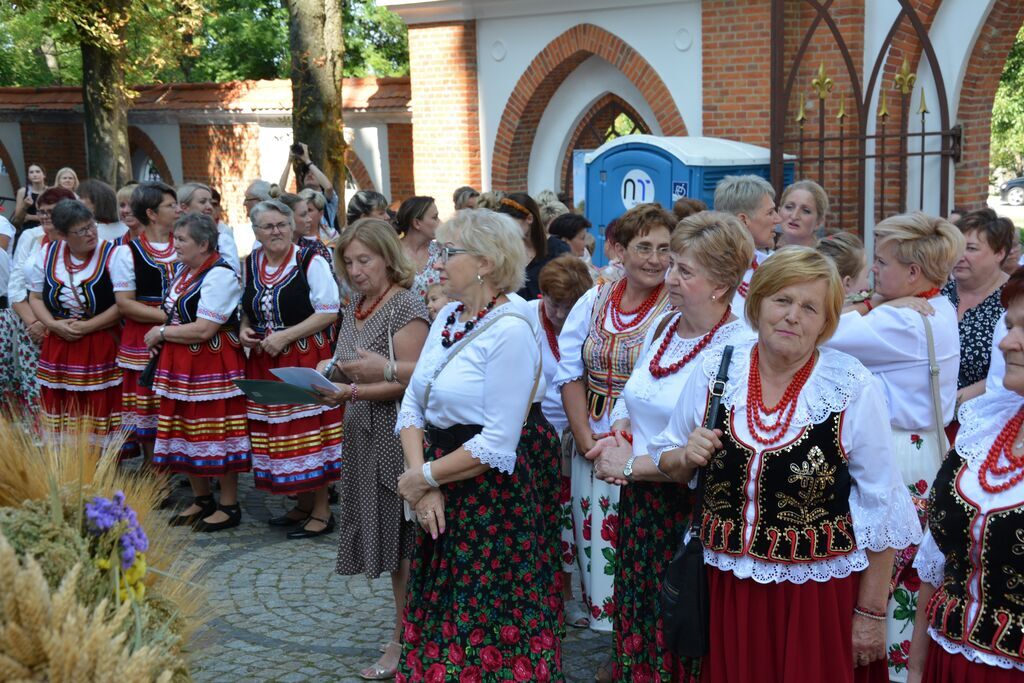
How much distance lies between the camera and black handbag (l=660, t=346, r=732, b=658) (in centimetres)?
328

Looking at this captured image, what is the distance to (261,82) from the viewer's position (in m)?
19.4

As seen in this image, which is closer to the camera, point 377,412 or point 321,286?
point 377,412

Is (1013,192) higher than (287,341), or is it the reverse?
(1013,192)

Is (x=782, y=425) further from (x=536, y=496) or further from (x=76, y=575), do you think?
(x=76, y=575)

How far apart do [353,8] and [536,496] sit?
2558cm

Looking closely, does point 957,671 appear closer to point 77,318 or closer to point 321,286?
point 321,286

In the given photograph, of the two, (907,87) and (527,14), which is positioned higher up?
(527,14)

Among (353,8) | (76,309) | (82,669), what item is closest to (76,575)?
(82,669)

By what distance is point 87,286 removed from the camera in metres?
7.15

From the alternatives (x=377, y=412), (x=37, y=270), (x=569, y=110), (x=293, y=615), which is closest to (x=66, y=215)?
(x=37, y=270)

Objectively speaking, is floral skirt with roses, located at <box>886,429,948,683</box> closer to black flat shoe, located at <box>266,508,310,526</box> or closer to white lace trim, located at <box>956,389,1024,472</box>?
white lace trim, located at <box>956,389,1024,472</box>

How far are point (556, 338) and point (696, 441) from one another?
1956 millimetres

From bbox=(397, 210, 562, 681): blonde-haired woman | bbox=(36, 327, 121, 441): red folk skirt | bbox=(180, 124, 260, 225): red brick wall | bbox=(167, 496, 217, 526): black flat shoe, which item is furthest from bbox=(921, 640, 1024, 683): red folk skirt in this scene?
bbox=(180, 124, 260, 225): red brick wall

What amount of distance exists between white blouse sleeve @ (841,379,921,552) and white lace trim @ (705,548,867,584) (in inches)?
2.3
